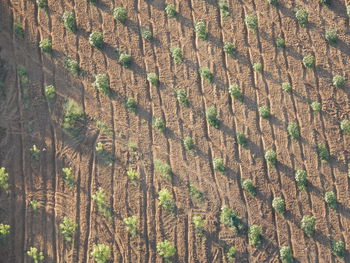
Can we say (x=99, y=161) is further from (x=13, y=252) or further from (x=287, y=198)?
(x=287, y=198)

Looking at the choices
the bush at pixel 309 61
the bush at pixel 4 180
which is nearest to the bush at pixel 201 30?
the bush at pixel 309 61

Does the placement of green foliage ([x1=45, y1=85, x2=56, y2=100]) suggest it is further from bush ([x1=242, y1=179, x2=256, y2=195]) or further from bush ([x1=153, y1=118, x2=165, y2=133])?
bush ([x1=242, y1=179, x2=256, y2=195])

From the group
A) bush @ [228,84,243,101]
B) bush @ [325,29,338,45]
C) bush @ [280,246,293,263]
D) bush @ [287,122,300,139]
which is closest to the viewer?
bush @ [280,246,293,263]

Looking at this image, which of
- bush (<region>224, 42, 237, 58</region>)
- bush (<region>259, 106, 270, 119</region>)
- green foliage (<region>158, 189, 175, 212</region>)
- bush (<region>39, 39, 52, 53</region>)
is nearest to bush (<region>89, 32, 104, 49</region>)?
bush (<region>39, 39, 52, 53</region>)

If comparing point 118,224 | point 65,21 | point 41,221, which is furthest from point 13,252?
point 65,21

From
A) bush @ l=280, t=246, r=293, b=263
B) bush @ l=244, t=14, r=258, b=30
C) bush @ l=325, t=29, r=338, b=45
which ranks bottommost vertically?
bush @ l=280, t=246, r=293, b=263

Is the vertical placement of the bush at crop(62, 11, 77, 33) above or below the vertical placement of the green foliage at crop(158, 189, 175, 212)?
above
